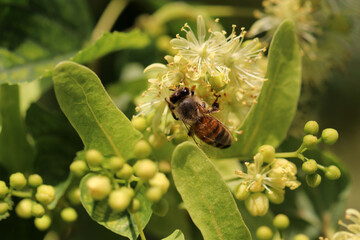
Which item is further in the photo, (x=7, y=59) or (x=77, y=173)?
(x=7, y=59)

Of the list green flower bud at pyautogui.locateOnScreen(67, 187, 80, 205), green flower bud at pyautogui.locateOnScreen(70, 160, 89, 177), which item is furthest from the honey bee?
green flower bud at pyautogui.locateOnScreen(67, 187, 80, 205)

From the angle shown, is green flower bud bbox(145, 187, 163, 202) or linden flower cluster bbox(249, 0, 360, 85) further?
linden flower cluster bbox(249, 0, 360, 85)

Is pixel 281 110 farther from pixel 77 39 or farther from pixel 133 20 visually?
pixel 133 20

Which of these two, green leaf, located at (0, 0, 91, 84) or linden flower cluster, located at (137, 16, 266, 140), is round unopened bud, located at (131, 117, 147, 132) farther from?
green leaf, located at (0, 0, 91, 84)

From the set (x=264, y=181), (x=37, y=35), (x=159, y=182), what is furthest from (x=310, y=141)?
(x=37, y=35)

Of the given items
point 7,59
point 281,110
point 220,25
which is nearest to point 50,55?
point 7,59

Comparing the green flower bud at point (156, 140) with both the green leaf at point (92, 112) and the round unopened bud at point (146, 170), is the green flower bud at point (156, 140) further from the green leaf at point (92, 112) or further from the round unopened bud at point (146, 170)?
the round unopened bud at point (146, 170)

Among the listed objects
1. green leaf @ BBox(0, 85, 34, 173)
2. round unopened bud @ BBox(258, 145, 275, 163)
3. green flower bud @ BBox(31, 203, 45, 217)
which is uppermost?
round unopened bud @ BBox(258, 145, 275, 163)

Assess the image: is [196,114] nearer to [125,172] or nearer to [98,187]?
[125,172]
